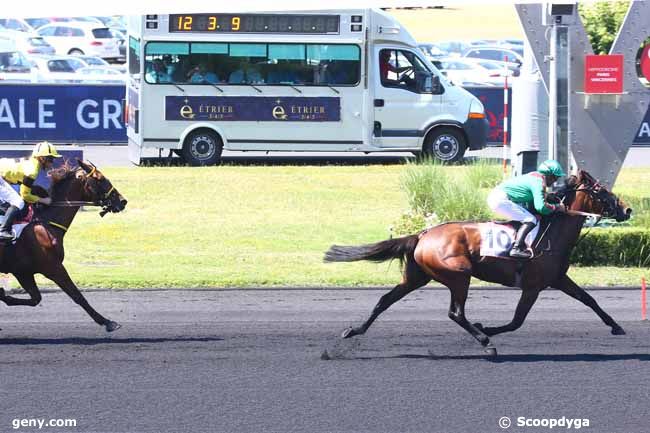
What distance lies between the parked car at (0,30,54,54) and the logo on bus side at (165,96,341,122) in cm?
2316

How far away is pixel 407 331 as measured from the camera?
1170cm

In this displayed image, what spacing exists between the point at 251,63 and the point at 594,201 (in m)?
14.4

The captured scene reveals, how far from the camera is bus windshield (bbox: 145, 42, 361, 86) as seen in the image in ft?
79.5

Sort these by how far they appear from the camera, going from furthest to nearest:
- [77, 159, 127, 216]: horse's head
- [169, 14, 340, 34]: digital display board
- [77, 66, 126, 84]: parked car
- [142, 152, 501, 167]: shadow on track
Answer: [77, 66, 126, 84]: parked car, [142, 152, 501, 167]: shadow on track, [169, 14, 340, 34]: digital display board, [77, 159, 127, 216]: horse's head

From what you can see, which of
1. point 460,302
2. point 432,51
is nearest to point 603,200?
point 460,302

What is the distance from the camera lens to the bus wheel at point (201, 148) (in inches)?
965

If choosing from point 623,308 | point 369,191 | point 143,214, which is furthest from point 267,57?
point 623,308

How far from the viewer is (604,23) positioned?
87.5 feet

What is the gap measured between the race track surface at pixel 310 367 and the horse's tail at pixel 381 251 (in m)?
0.86

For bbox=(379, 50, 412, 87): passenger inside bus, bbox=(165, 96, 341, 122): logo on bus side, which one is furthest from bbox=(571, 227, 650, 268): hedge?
bbox=(165, 96, 341, 122): logo on bus side

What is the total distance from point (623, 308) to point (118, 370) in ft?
19.4

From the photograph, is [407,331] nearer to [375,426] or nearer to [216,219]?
[375,426]

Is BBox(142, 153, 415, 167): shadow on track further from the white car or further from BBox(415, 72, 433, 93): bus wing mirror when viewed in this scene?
Result: the white car

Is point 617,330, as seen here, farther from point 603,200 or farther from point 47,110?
point 47,110
